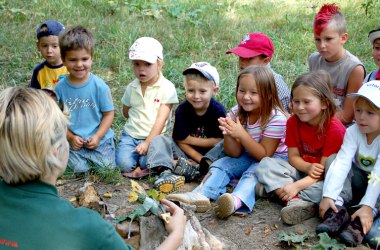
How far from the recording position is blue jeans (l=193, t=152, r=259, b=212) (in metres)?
3.85

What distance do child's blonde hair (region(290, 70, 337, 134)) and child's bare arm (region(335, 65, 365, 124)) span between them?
0.64 m

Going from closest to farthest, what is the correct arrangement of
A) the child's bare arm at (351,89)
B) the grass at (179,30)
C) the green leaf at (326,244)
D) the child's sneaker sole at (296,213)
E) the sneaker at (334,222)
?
the green leaf at (326,244) → the sneaker at (334,222) → the child's sneaker sole at (296,213) → the child's bare arm at (351,89) → the grass at (179,30)

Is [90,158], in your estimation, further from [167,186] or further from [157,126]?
[167,186]

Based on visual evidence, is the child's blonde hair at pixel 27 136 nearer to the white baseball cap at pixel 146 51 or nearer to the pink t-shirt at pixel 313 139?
the pink t-shirt at pixel 313 139

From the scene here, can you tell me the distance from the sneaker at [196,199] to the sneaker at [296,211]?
23.5 inches

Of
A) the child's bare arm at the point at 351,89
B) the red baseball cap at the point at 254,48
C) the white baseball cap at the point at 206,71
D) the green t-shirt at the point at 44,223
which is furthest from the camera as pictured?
the red baseball cap at the point at 254,48

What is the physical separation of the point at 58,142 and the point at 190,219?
145 cm

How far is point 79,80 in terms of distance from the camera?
4.52 m

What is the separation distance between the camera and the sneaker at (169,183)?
417cm

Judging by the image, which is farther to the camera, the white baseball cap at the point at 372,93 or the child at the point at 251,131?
the child at the point at 251,131

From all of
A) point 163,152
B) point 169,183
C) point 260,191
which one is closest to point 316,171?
point 260,191

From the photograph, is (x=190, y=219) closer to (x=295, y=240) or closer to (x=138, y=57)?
(x=295, y=240)

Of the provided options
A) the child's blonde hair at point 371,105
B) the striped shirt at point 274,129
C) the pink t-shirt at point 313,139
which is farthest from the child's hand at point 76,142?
the child's blonde hair at point 371,105

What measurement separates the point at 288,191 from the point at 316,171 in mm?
270
